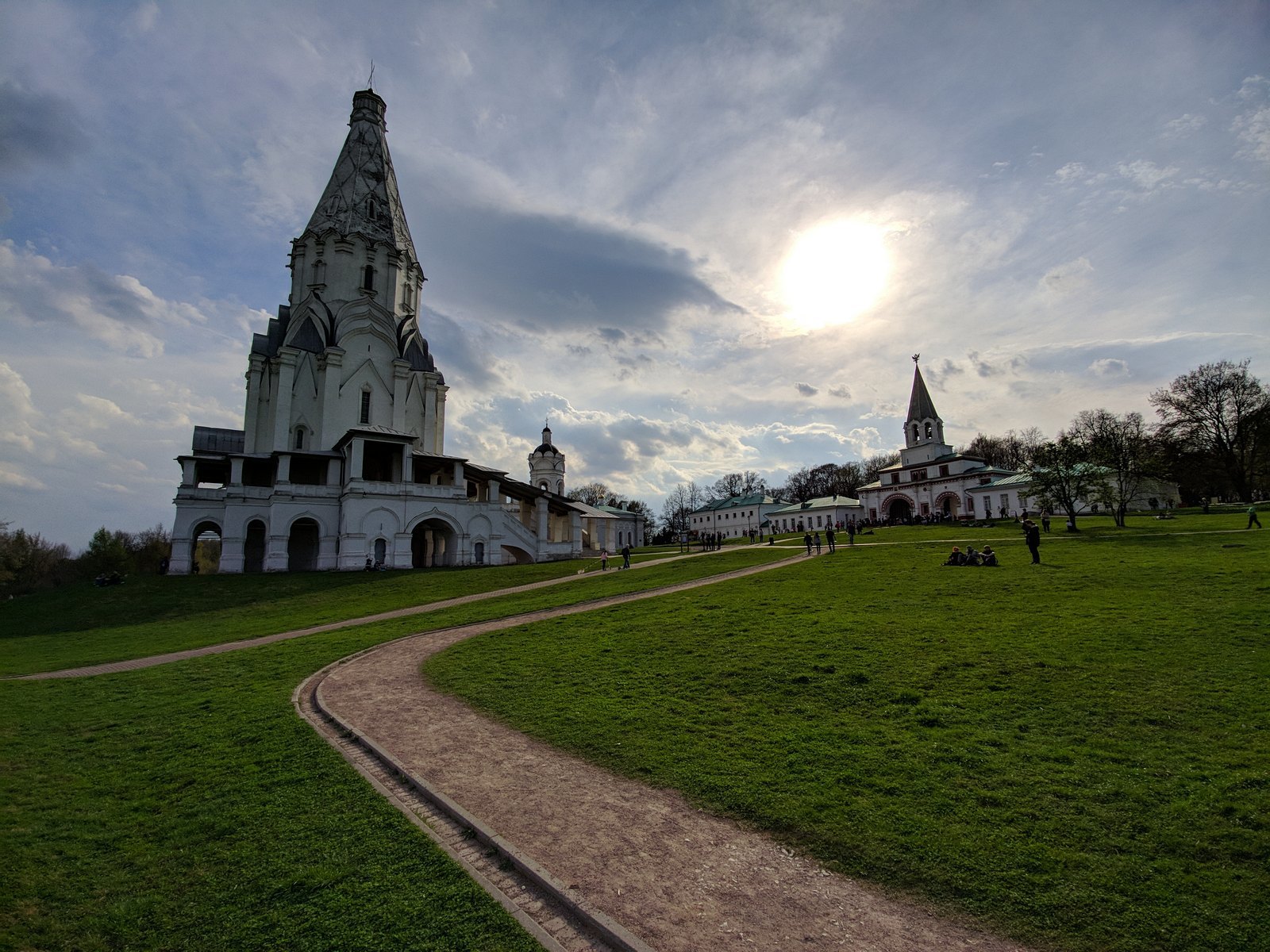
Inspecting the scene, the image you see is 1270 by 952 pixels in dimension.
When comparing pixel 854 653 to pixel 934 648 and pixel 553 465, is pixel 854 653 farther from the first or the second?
pixel 553 465

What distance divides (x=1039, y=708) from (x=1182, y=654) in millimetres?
3762

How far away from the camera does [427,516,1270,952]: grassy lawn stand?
5023mm

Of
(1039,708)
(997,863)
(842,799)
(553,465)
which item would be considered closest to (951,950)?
(997,863)

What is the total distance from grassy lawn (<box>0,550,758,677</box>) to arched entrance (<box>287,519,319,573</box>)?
8.61m

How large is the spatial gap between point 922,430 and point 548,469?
1729 inches

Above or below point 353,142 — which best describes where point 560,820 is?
below

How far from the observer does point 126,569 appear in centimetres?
5522

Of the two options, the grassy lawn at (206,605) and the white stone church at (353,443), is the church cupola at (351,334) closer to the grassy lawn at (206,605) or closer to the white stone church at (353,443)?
the white stone church at (353,443)

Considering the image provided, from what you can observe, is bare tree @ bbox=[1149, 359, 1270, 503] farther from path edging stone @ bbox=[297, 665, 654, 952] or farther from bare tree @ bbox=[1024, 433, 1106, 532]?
path edging stone @ bbox=[297, 665, 654, 952]

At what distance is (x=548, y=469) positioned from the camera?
2810 inches

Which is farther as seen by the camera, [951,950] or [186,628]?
[186,628]

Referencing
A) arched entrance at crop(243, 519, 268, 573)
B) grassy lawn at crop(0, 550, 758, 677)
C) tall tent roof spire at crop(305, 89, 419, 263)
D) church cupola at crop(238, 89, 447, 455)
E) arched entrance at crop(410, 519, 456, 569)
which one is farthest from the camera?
tall tent roof spire at crop(305, 89, 419, 263)

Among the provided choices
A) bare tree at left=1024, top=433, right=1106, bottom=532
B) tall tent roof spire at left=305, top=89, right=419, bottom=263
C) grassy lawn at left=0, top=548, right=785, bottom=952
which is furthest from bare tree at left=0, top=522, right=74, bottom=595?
bare tree at left=1024, top=433, right=1106, bottom=532

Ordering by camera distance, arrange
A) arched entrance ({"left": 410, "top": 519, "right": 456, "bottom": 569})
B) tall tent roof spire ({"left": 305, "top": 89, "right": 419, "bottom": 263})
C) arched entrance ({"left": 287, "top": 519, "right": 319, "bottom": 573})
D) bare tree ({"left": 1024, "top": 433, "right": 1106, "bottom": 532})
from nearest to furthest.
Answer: bare tree ({"left": 1024, "top": 433, "right": 1106, "bottom": 532}) → arched entrance ({"left": 287, "top": 519, "right": 319, "bottom": 573}) → arched entrance ({"left": 410, "top": 519, "right": 456, "bottom": 569}) → tall tent roof spire ({"left": 305, "top": 89, "right": 419, "bottom": 263})
